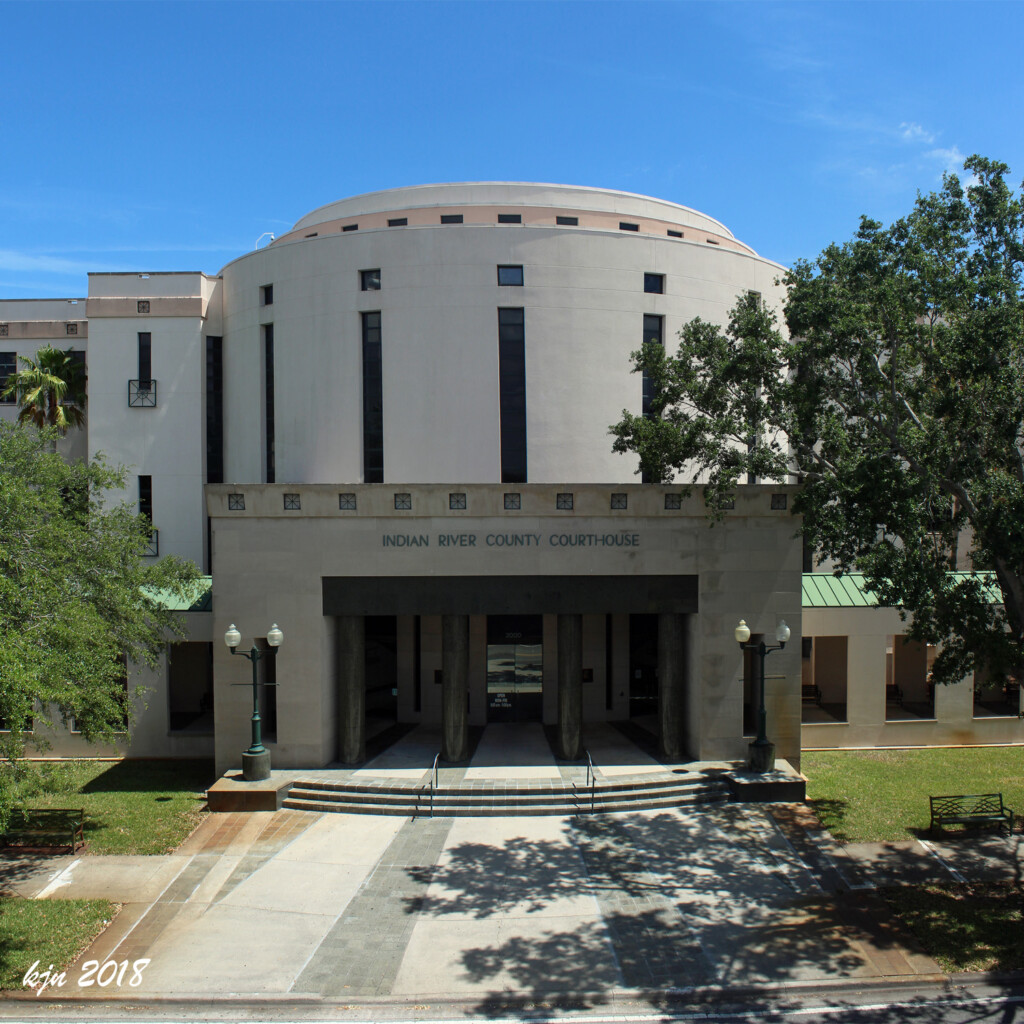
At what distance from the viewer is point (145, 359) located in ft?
96.2

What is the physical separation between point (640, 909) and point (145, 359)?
2619 cm

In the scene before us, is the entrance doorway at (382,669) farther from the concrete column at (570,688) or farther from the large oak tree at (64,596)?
the concrete column at (570,688)

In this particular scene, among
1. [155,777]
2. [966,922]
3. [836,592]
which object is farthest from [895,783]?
[155,777]

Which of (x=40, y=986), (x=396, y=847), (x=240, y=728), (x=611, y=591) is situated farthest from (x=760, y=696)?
(x=40, y=986)

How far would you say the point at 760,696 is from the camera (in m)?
19.8

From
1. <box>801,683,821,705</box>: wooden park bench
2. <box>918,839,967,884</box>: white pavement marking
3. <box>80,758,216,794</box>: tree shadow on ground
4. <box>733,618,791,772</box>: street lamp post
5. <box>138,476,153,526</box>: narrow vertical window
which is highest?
<box>138,476,153,526</box>: narrow vertical window

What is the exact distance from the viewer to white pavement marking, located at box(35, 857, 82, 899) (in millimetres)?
14242

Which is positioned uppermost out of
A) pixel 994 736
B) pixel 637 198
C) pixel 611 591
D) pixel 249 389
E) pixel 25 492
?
pixel 637 198

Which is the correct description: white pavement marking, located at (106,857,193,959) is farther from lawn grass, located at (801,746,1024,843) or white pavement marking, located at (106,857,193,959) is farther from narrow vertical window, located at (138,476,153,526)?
narrow vertical window, located at (138,476,153,526)

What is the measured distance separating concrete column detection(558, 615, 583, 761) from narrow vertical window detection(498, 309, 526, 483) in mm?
6461

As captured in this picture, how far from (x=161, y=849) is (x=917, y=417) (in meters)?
19.3

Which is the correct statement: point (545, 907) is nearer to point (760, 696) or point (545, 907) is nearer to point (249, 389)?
point (760, 696)

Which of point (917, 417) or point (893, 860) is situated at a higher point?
point (917, 417)

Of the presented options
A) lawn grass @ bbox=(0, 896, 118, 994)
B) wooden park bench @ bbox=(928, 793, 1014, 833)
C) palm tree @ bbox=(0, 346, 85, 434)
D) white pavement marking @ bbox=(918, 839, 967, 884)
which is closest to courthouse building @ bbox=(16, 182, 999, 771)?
palm tree @ bbox=(0, 346, 85, 434)
